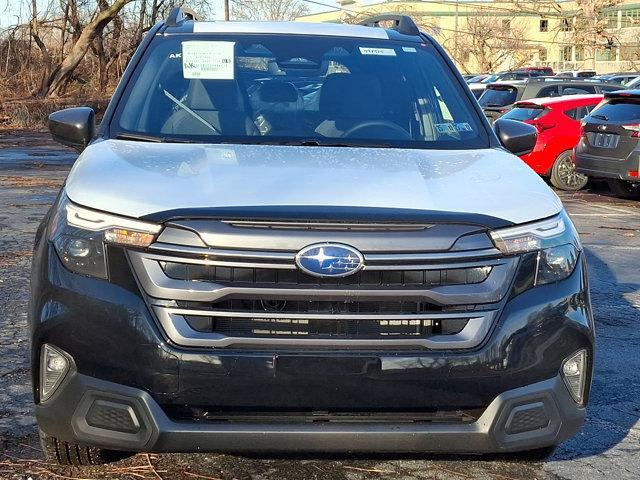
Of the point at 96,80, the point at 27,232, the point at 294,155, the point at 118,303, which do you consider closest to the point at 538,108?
the point at 27,232

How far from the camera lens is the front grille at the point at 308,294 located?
3.02 m

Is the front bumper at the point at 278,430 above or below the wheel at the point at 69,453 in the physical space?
above

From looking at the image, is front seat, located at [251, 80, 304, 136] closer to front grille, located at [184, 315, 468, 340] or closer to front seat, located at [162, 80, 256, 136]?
front seat, located at [162, 80, 256, 136]

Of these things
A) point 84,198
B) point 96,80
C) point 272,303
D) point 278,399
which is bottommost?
point 96,80

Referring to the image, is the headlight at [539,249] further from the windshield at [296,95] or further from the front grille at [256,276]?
the windshield at [296,95]

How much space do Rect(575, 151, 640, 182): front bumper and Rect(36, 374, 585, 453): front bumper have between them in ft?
34.7

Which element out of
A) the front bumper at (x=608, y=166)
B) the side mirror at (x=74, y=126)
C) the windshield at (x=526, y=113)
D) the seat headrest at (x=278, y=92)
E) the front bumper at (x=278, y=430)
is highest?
the seat headrest at (x=278, y=92)

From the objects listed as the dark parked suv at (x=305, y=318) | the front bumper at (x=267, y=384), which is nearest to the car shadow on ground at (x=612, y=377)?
the dark parked suv at (x=305, y=318)

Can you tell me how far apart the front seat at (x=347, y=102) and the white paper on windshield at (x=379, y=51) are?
190 millimetres

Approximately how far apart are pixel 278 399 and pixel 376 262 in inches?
21.0

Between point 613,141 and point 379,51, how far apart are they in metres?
9.31

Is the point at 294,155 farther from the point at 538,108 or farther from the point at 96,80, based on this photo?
the point at 96,80

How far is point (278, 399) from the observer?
9.90 feet

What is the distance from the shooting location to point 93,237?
312 centimetres
